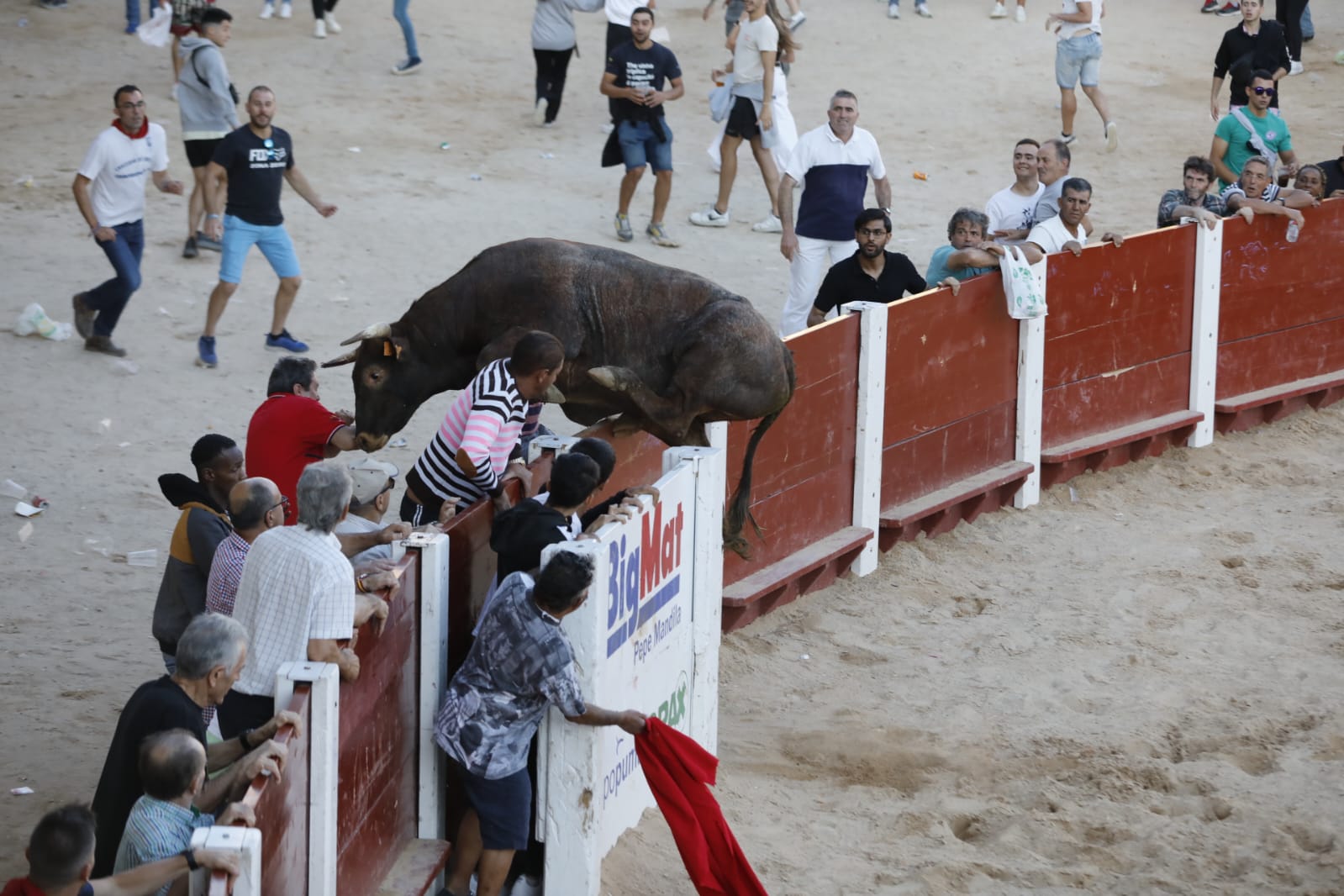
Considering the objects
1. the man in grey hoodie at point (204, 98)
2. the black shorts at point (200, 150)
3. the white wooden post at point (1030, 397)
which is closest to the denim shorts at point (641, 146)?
the man in grey hoodie at point (204, 98)

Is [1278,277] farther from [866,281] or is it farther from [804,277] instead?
[866,281]

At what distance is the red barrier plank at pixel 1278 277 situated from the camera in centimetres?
1165

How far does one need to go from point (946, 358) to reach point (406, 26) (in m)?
9.95

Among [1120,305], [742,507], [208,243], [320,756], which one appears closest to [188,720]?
[320,756]

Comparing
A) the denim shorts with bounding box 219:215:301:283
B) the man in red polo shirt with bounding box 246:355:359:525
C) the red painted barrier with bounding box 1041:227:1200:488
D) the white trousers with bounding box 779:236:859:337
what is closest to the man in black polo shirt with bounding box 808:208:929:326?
the red painted barrier with bounding box 1041:227:1200:488

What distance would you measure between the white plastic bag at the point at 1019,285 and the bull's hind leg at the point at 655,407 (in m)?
3.47

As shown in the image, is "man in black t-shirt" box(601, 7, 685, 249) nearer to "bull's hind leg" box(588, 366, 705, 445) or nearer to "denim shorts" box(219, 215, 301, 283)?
"denim shorts" box(219, 215, 301, 283)

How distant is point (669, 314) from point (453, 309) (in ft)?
2.93

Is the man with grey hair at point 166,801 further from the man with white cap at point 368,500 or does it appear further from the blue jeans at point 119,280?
the blue jeans at point 119,280

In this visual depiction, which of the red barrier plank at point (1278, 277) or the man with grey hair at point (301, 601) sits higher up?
the man with grey hair at point (301, 601)

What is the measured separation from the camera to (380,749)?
5230mm

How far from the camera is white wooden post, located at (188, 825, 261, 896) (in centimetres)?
387

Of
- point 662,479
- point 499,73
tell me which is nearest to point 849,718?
point 662,479

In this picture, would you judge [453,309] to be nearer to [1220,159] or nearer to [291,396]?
[291,396]
